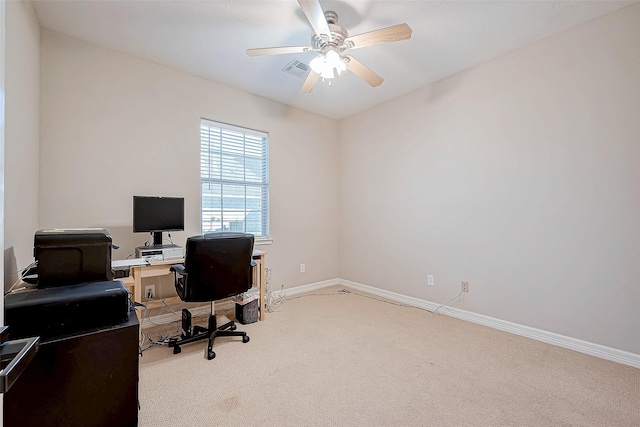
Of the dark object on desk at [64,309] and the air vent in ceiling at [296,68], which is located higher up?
the air vent in ceiling at [296,68]

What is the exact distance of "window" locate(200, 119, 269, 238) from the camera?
3.35 m

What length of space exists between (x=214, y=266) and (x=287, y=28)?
2.05 meters

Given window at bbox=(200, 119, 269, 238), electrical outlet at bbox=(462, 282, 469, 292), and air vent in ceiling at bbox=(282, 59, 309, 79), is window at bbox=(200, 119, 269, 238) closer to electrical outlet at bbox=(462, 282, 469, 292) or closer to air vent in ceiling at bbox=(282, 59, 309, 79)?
air vent in ceiling at bbox=(282, 59, 309, 79)

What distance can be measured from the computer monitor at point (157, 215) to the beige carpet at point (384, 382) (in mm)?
1057

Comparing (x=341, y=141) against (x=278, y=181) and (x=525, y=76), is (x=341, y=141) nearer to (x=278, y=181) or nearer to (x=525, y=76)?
(x=278, y=181)

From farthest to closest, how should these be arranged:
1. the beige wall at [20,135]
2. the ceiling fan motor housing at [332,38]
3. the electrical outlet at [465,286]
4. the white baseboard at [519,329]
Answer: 1. the electrical outlet at [465,286]
2. the white baseboard at [519,329]
3. the ceiling fan motor housing at [332,38]
4. the beige wall at [20,135]

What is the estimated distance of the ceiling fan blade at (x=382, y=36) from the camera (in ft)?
6.21

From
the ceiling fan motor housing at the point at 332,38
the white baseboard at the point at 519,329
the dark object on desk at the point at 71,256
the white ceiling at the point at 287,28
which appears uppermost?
the white ceiling at the point at 287,28

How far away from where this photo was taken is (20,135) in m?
1.83

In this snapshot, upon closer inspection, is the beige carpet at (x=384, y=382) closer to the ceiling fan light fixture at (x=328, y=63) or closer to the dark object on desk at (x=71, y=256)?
the dark object on desk at (x=71, y=256)

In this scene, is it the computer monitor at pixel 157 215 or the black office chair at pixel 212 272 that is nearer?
the black office chair at pixel 212 272

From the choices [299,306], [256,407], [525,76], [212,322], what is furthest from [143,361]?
[525,76]

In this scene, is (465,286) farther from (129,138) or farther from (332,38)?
(129,138)

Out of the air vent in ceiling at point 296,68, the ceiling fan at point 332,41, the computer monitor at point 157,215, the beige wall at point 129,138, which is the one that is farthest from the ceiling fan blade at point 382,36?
the computer monitor at point 157,215
